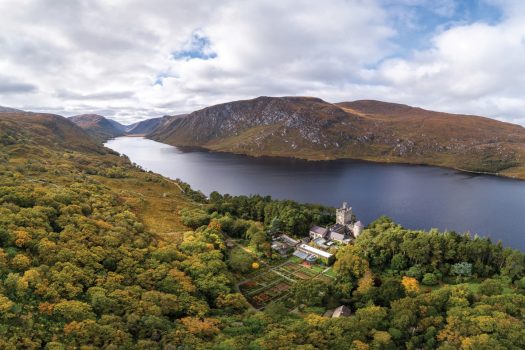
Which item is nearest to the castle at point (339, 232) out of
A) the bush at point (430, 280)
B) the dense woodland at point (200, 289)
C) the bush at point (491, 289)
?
the dense woodland at point (200, 289)

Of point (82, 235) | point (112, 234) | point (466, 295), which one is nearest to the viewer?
point (466, 295)

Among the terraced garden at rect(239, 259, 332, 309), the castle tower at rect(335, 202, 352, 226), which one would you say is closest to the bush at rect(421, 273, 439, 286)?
the terraced garden at rect(239, 259, 332, 309)

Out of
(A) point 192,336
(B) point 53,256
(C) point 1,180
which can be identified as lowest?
(A) point 192,336

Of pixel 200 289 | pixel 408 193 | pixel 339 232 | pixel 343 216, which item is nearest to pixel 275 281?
pixel 200 289

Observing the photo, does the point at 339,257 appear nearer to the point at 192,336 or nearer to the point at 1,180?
the point at 192,336

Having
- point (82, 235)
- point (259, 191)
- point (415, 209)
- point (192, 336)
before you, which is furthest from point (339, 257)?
point (259, 191)

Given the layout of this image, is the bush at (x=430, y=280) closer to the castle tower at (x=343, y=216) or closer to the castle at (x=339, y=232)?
the castle at (x=339, y=232)

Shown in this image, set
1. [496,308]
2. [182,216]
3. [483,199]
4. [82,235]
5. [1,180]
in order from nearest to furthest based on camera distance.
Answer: [496,308] → [82,235] → [1,180] → [182,216] → [483,199]

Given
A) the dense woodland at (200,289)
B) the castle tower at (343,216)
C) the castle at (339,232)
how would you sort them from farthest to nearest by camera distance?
the castle tower at (343,216), the castle at (339,232), the dense woodland at (200,289)
